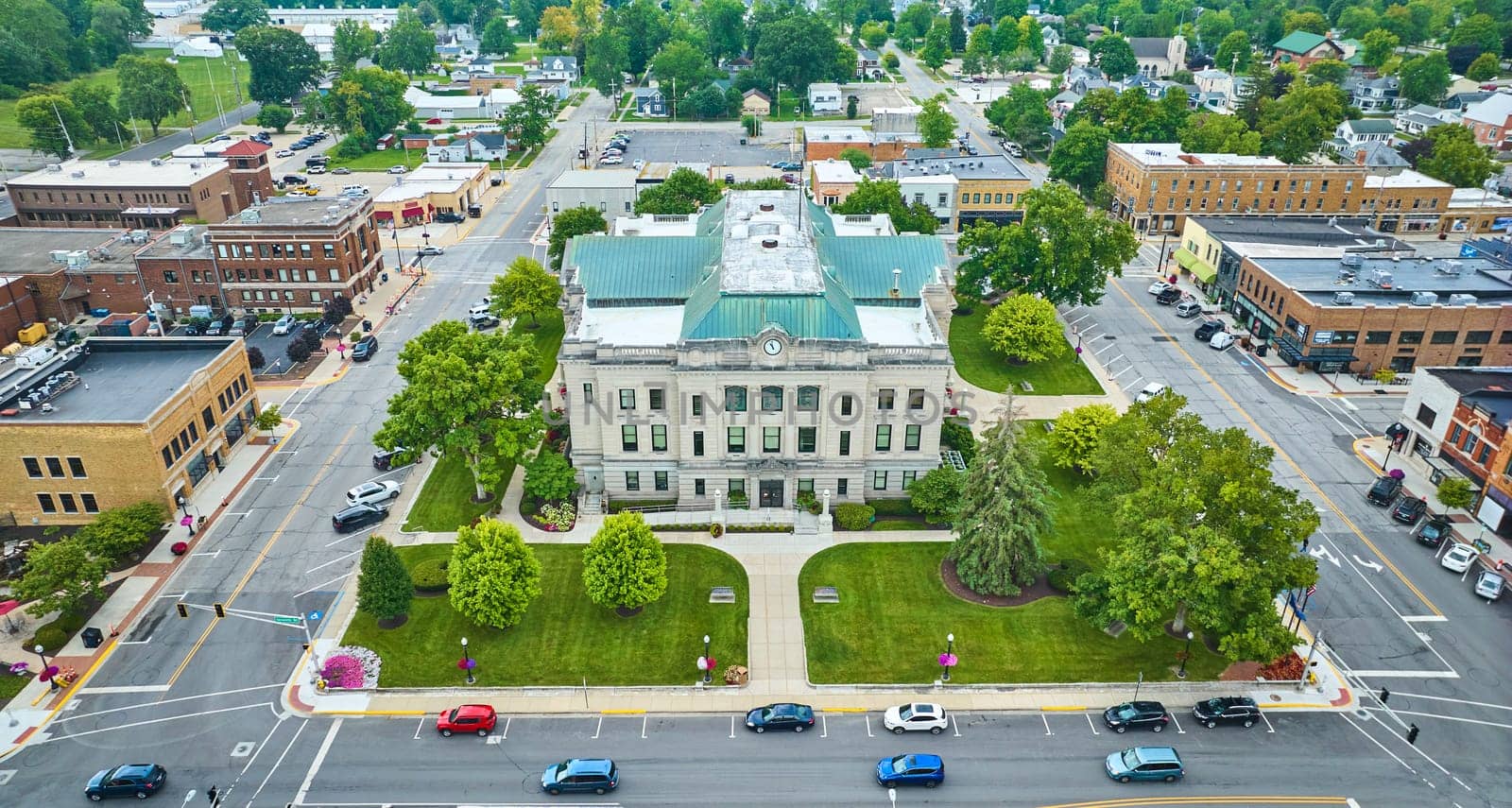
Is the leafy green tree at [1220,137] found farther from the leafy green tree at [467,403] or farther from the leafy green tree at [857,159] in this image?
the leafy green tree at [467,403]

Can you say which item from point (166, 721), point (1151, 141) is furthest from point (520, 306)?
point (1151, 141)

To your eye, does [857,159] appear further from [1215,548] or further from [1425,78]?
[1425,78]

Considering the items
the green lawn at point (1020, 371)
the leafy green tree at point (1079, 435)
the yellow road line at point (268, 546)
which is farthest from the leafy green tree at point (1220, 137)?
the yellow road line at point (268, 546)

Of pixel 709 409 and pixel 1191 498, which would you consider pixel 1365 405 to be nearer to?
pixel 1191 498

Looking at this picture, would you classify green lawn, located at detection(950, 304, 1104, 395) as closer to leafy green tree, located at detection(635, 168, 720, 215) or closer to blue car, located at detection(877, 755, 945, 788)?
leafy green tree, located at detection(635, 168, 720, 215)

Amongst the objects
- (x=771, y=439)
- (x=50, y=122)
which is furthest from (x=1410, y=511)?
(x=50, y=122)

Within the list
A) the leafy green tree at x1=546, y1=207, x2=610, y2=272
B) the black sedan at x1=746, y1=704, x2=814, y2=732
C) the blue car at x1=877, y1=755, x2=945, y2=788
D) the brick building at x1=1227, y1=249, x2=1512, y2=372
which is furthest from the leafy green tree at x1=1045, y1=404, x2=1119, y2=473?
the leafy green tree at x1=546, y1=207, x2=610, y2=272
